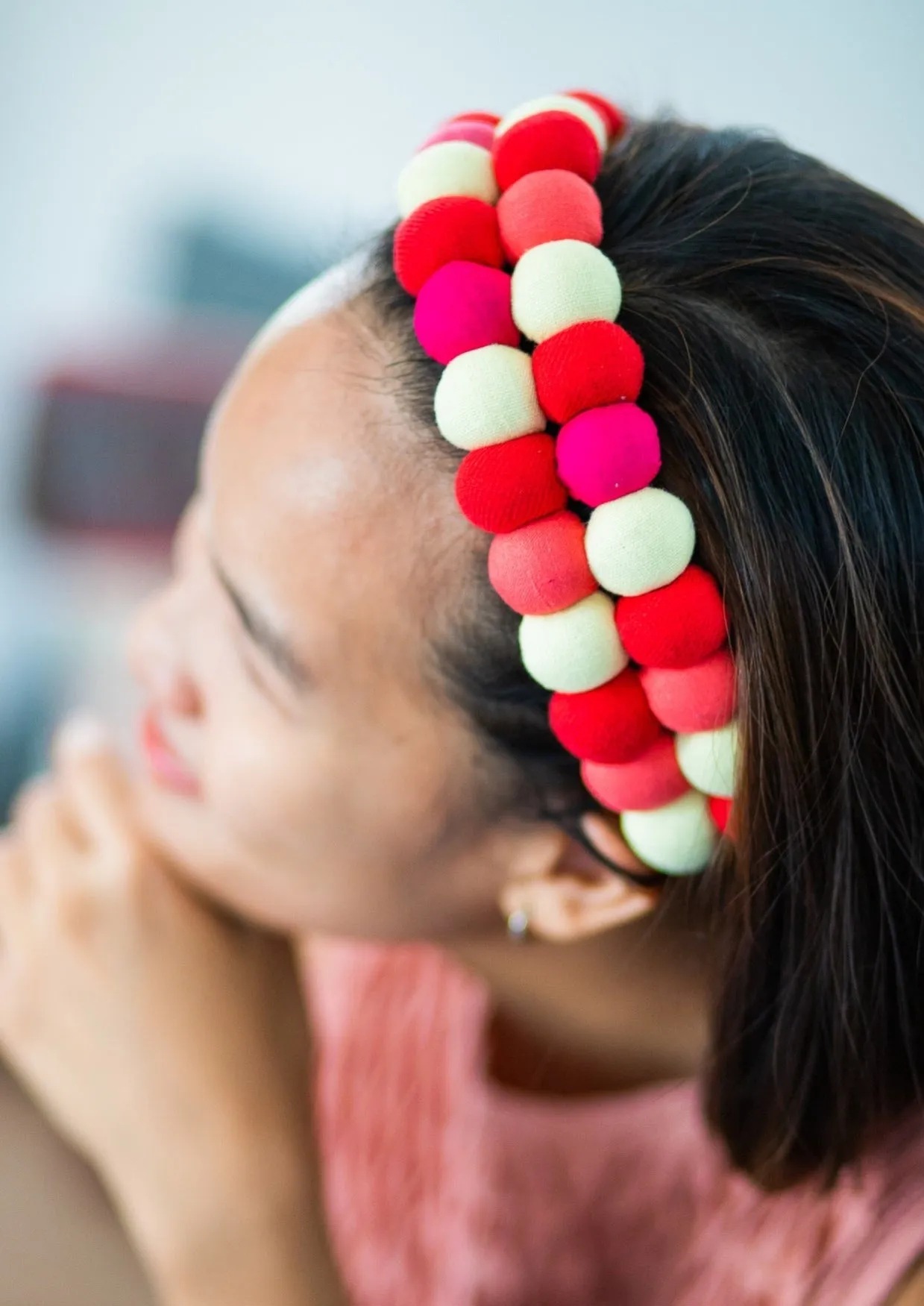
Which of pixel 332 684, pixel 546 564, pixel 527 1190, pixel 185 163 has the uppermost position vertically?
pixel 546 564

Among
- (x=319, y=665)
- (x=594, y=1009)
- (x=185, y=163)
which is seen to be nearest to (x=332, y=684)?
(x=319, y=665)

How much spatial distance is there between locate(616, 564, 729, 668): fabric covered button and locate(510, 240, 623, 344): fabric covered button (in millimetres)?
116

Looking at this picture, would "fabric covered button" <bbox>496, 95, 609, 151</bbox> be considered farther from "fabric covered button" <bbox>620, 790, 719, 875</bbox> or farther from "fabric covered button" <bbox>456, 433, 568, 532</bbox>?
"fabric covered button" <bbox>620, 790, 719, 875</bbox>

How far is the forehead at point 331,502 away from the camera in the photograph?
1.75 feet

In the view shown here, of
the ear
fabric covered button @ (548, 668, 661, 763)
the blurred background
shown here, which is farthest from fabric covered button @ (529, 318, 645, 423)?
the blurred background

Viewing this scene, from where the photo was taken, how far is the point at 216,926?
0.75m

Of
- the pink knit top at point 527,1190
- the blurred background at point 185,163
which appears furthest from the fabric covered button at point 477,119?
the blurred background at point 185,163

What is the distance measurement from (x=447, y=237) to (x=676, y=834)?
30 centimetres

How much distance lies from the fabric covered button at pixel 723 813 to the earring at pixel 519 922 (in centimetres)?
14

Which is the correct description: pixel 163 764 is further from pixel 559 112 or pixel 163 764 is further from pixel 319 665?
pixel 559 112

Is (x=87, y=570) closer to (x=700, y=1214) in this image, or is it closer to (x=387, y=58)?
(x=387, y=58)

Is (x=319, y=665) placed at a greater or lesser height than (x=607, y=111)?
lesser

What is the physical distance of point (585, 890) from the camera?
2.04 feet

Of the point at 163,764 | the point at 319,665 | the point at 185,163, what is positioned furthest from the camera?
the point at 185,163
